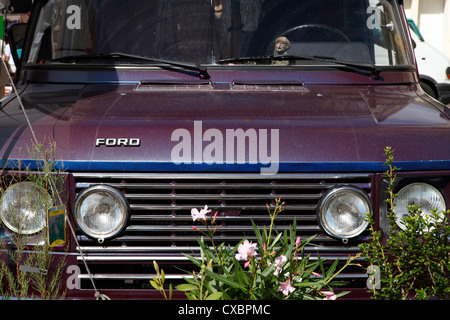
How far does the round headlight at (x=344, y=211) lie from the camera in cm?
334

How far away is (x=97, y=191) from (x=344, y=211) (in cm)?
109

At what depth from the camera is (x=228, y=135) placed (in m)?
3.38

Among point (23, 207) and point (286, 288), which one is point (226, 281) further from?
point (23, 207)

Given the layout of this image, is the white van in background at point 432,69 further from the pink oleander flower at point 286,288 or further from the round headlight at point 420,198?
the pink oleander flower at point 286,288

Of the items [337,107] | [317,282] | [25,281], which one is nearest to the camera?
[317,282]

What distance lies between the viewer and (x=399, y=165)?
3.37 m

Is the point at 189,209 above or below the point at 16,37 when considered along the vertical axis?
below

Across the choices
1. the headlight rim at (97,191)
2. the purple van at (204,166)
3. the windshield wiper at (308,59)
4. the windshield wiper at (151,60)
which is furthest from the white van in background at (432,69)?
the headlight rim at (97,191)

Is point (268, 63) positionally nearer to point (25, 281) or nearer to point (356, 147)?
point (356, 147)

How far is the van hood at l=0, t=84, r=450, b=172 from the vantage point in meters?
3.33

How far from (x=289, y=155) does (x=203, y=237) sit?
1.70 feet

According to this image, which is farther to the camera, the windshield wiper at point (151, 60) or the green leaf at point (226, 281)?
the windshield wiper at point (151, 60)

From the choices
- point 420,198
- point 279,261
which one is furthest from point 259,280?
point 420,198
